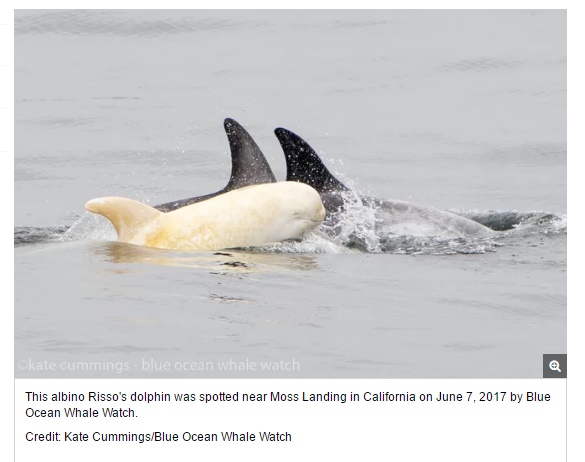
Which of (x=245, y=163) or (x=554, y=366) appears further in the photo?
(x=245, y=163)

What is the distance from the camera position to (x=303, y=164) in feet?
52.5

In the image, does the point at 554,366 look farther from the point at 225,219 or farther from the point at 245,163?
the point at 245,163

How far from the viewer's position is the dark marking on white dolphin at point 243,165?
14859 mm

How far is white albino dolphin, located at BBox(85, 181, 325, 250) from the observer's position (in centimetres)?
1327

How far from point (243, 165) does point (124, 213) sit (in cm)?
232

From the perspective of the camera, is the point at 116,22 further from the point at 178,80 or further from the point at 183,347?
the point at 183,347

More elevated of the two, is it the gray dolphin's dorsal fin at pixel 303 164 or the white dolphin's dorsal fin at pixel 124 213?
the gray dolphin's dorsal fin at pixel 303 164

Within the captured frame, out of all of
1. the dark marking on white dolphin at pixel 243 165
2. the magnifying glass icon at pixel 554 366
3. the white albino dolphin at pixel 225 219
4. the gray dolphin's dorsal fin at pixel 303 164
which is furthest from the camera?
the gray dolphin's dorsal fin at pixel 303 164

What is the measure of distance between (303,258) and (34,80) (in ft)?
56.7

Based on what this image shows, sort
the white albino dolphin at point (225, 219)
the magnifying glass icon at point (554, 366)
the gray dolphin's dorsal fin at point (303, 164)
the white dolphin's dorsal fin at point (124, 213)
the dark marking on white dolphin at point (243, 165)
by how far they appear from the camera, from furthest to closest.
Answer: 1. the gray dolphin's dorsal fin at point (303, 164)
2. the dark marking on white dolphin at point (243, 165)
3. the white albino dolphin at point (225, 219)
4. the white dolphin's dorsal fin at point (124, 213)
5. the magnifying glass icon at point (554, 366)

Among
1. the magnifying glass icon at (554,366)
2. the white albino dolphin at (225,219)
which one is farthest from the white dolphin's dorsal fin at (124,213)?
the magnifying glass icon at (554,366)

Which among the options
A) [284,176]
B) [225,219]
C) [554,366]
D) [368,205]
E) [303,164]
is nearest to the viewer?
[554,366]

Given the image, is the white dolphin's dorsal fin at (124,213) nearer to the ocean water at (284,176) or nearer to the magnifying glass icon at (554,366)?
the ocean water at (284,176)

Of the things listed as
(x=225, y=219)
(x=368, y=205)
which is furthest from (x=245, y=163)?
(x=368, y=205)
